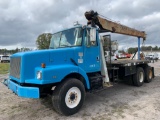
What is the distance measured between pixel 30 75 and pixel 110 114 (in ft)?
8.68

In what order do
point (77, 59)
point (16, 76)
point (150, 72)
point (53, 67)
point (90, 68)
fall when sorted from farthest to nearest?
point (150, 72), point (90, 68), point (77, 59), point (16, 76), point (53, 67)

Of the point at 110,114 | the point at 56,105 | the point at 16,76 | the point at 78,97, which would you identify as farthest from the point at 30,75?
the point at 110,114

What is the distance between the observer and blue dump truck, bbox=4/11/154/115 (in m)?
5.21

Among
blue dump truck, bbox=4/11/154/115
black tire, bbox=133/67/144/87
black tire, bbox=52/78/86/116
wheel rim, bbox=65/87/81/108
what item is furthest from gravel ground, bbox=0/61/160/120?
black tire, bbox=133/67/144/87

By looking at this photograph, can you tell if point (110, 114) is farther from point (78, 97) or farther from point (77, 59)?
point (77, 59)

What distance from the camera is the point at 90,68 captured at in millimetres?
6617

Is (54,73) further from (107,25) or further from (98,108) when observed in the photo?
(107,25)

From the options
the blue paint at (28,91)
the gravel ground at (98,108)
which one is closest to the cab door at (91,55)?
the gravel ground at (98,108)

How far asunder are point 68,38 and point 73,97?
6.90 ft

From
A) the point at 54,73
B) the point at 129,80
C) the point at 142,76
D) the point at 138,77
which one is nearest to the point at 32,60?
the point at 54,73

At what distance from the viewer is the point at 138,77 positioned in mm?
9805

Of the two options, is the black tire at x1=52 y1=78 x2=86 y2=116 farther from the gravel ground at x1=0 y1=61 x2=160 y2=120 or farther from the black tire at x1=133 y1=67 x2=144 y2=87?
the black tire at x1=133 y1=67 x2=144 y2=87

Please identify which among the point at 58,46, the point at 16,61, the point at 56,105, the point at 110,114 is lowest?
the point at 110,114

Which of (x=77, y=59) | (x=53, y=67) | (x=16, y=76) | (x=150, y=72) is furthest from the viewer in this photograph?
(x=150, y=72)
